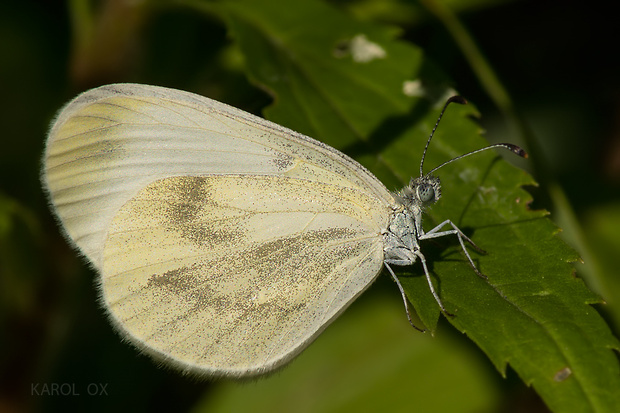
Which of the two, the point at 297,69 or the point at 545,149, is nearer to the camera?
the point at 297,69

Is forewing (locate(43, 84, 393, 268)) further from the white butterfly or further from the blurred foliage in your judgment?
the blurred foliage

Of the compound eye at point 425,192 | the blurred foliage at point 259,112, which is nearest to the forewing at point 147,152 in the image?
the compound eye at point 425,192

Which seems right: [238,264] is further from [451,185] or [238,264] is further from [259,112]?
[259,112]

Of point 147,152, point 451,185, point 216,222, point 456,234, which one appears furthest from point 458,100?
point 147,152

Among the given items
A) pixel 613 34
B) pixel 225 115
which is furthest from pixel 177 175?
pixel 613 34

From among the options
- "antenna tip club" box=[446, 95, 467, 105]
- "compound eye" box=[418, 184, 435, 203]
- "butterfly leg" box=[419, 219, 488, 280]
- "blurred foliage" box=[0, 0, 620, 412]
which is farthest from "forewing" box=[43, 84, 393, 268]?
"antenna tip club" box=[446, 95, 467, 105]

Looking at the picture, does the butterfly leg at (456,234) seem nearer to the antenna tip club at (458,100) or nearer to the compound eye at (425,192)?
the compound eye at (425,192)

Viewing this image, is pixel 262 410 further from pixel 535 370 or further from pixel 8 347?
pixel 535 370
